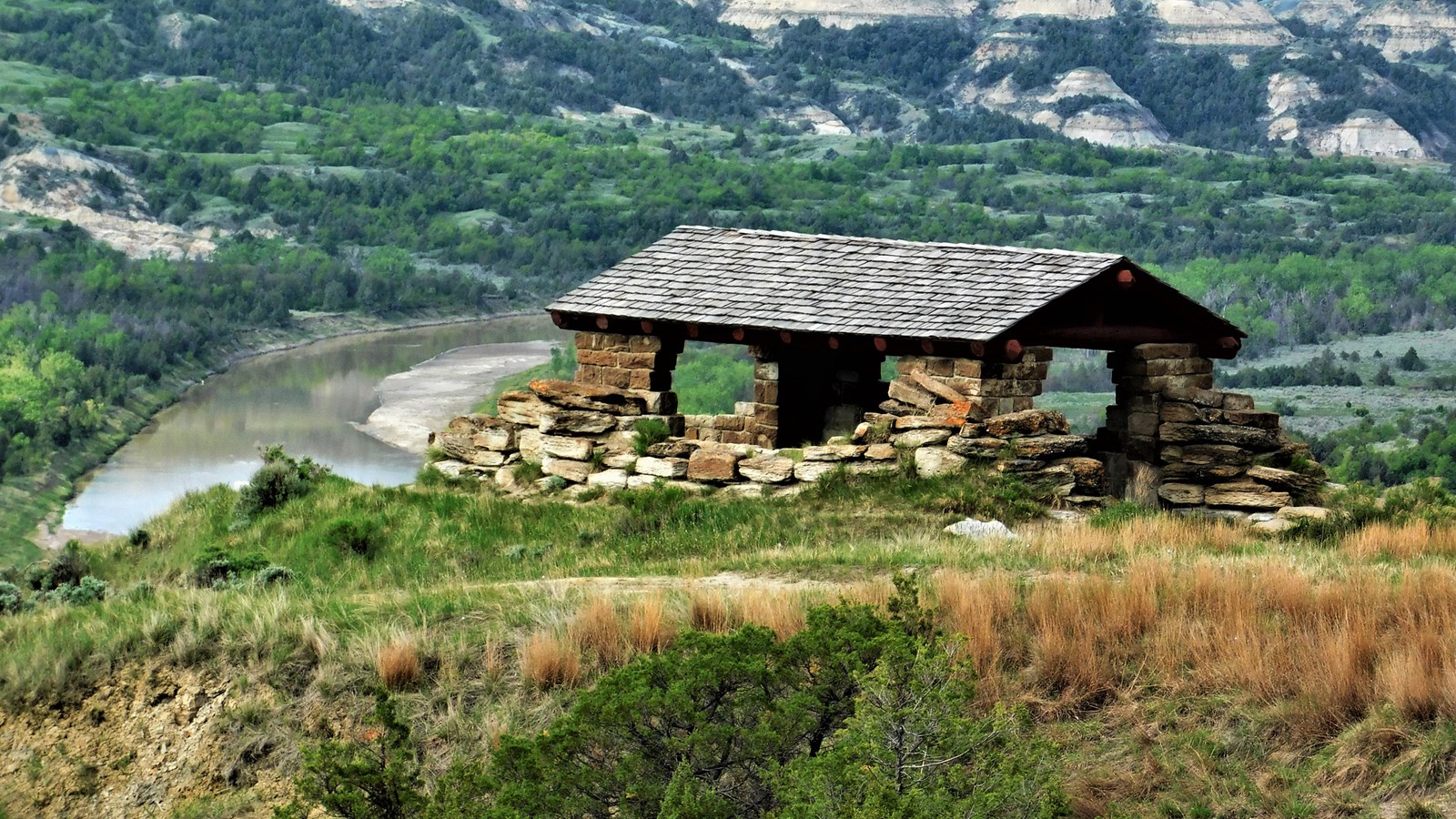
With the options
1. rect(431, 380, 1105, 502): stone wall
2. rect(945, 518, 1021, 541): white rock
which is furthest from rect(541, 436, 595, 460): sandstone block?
rect(945, 518, 1021, 541): white rock

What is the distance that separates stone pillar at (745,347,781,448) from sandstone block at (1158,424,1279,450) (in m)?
3.74

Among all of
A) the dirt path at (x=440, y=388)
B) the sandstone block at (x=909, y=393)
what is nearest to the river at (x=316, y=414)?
the dirt path at (x=440, y=388)

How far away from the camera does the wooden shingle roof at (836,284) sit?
17188 mm

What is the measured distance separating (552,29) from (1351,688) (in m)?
179

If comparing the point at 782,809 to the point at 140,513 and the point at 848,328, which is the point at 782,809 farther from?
the point at 140,513

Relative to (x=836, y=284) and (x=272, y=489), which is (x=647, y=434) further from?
(x=272, y=489)

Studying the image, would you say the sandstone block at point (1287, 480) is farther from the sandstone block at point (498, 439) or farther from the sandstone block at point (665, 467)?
the sandstone block at point (498, 439)

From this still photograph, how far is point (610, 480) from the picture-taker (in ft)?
58.0

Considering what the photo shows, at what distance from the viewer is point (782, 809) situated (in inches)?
339

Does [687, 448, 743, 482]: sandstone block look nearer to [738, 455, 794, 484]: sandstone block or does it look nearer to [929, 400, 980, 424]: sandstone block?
[738, 455, 794, 484]: sandstone block

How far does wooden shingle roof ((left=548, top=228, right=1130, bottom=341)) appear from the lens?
17.2 meters

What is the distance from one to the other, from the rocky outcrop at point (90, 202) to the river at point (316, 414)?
24.7m

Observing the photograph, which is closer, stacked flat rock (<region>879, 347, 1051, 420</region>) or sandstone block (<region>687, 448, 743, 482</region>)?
stacked flat rock (<region>879, 347, 1051, 420</region>)

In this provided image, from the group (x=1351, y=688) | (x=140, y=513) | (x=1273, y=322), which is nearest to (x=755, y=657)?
(x=1351, y=688)
